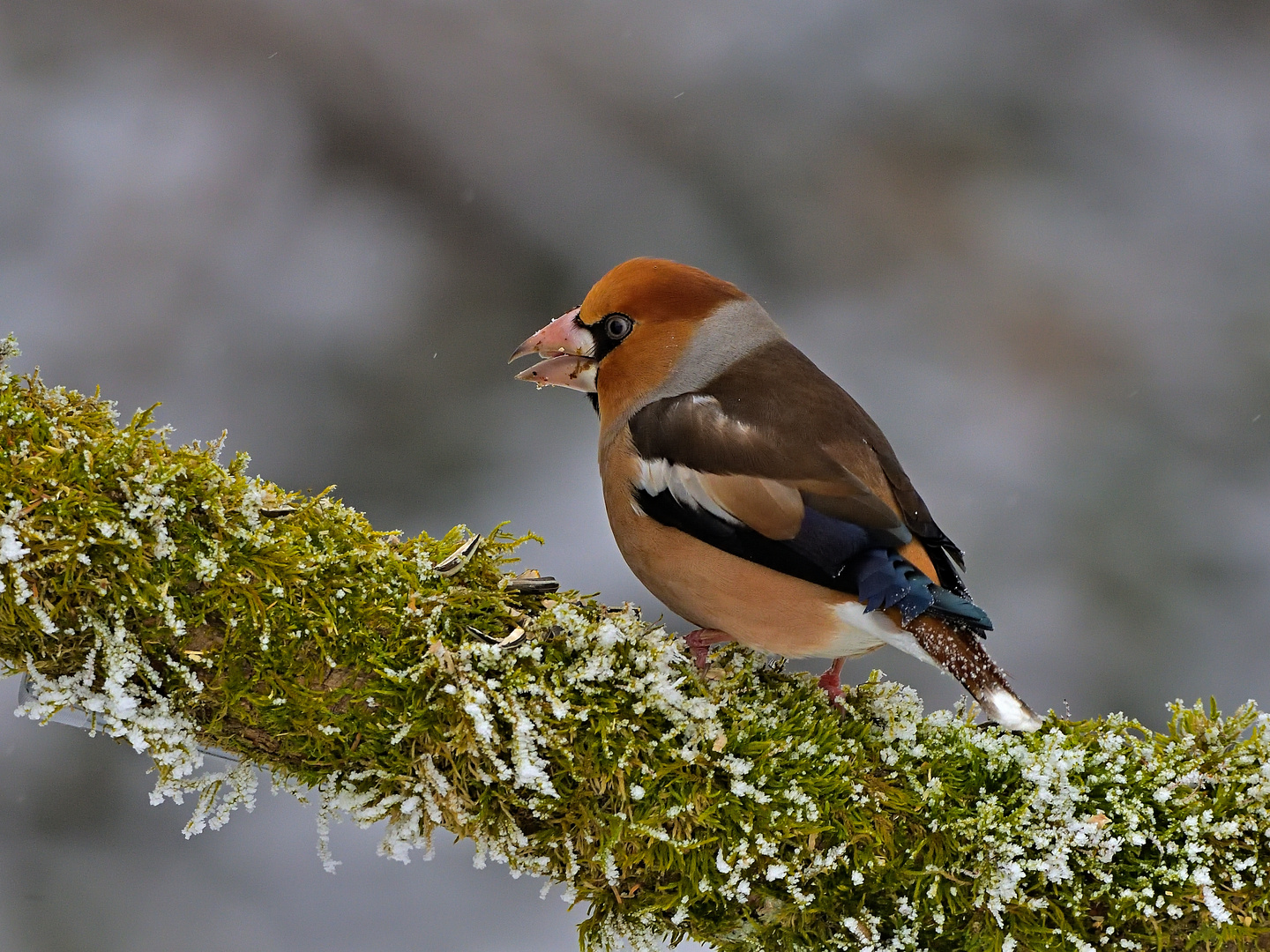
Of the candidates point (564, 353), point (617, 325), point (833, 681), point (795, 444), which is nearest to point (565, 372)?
point (564, 353)

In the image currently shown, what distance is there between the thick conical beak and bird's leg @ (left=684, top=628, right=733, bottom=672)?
2.66 ft

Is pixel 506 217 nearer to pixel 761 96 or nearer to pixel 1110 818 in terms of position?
pixel 761 96

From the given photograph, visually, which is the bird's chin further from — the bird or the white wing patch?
the white wing patch

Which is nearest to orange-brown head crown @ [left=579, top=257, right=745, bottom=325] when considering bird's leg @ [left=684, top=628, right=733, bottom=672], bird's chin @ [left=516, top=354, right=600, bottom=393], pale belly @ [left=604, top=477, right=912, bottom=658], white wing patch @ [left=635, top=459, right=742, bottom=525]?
bird's chin @ [left=516, top=354, right=600, bottom=393]

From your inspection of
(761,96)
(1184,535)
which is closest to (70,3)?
(761,96)

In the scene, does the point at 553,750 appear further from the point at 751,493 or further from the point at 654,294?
the point at 654,294

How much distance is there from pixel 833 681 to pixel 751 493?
1.43 feet

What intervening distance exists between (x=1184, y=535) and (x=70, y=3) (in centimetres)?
518

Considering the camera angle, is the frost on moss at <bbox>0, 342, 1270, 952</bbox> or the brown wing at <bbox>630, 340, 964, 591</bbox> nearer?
the frost on moss at <bbox>0, 342, 1270, 952</bbox>

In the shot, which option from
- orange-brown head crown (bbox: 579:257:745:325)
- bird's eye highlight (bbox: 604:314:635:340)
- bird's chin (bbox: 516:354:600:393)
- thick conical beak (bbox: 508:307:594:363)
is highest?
orange-brown head crown (bbox: 579:257:745:325)

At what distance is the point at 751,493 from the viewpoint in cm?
223

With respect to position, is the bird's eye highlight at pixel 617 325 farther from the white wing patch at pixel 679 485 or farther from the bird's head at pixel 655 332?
the white wing patch at pixel 679 485

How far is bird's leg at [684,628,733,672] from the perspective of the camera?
2.28 meters

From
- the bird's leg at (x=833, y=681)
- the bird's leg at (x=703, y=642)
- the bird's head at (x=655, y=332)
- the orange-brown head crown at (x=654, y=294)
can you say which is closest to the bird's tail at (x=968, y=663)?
the bird's leg at (x=833, y=681)
